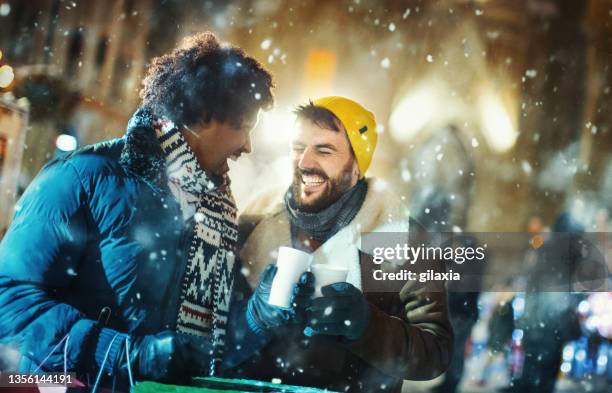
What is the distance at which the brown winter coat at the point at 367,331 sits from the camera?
1626mm

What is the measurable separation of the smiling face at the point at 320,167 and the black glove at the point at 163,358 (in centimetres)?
55

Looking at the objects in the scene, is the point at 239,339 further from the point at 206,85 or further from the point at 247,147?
the point at 206,85

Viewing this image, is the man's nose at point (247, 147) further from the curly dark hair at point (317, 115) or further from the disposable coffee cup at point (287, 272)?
the disposable coffee cup at point (287, 272)

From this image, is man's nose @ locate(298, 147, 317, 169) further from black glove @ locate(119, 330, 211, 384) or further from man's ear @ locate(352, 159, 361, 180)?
black glove @ locate(119, 330, 211, 384)

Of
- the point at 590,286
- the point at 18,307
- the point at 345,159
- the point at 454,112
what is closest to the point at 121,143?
the point at 18,307

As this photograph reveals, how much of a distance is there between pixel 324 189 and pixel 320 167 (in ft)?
0.22

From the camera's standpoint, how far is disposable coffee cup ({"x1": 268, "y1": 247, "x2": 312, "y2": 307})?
1383 mm

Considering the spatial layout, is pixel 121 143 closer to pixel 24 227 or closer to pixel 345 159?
pixel 24 227

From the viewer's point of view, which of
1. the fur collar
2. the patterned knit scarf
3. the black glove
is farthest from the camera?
the fur collar

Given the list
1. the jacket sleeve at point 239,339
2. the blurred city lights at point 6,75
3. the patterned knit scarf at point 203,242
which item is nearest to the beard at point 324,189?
the patterned knit scarf at point 203,242

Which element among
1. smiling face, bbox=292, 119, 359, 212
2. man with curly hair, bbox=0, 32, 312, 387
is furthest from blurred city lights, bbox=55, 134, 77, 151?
smiling face, bbox=292, 119, 359, 212

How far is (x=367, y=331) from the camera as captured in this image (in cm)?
161

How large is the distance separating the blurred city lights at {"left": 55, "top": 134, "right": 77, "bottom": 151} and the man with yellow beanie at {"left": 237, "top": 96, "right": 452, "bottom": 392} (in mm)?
544

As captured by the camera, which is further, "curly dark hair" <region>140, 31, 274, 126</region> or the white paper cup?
"curly dark hair" <region>140, 31, 274, 126</region>
